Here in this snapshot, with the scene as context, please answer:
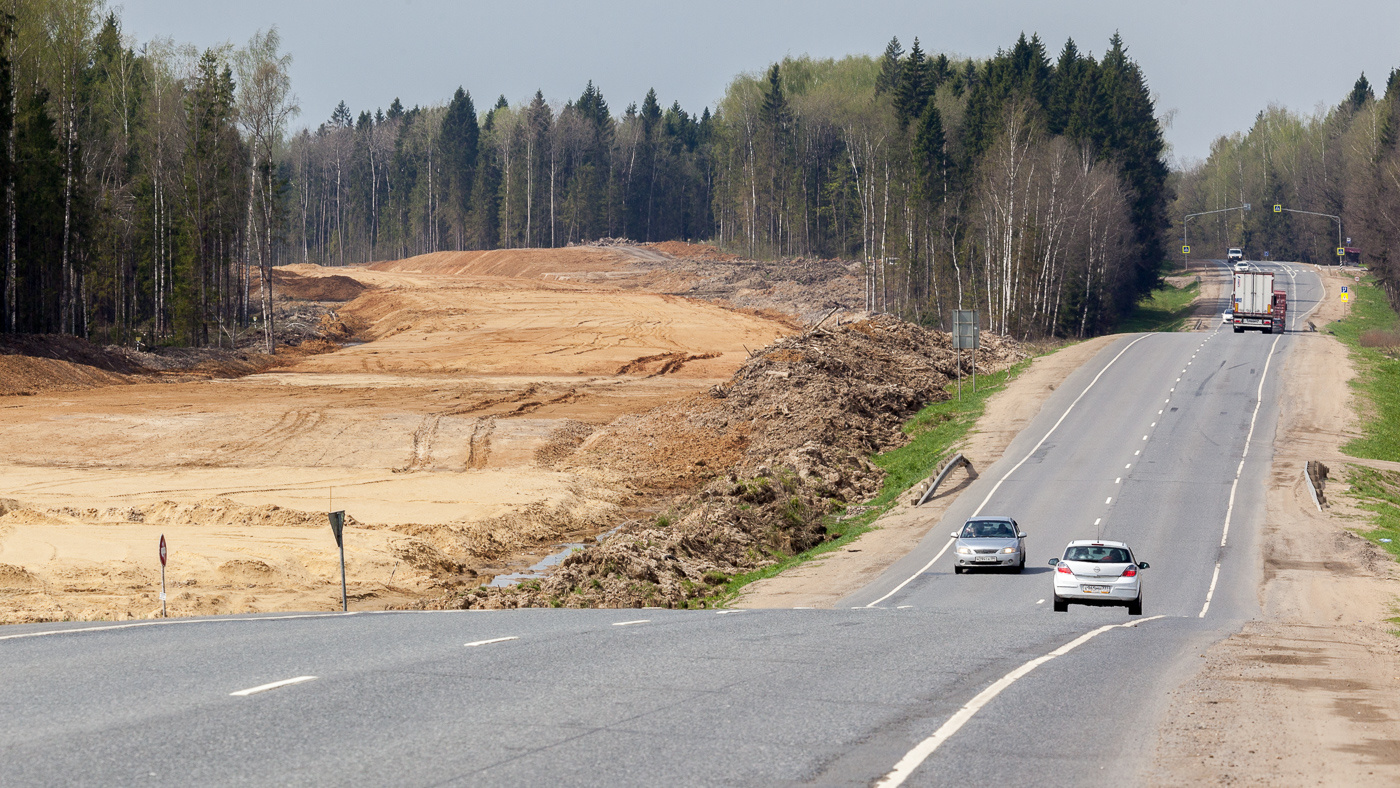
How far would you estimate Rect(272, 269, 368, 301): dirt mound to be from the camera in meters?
102

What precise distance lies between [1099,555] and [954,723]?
1446 centimetres

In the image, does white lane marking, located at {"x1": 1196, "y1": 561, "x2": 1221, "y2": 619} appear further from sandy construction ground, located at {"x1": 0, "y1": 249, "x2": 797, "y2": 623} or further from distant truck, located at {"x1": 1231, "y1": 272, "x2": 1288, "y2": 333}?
distant truck, located at {"x1": 1231, "y1": 272, "x2": 1288, "y2": 333}

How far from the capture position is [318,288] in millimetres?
104062

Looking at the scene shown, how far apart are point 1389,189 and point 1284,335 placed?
29713mm

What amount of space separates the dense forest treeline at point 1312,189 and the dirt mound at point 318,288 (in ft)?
275

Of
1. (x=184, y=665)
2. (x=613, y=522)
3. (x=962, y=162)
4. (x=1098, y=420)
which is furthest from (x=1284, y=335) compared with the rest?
(x=184, y=665)

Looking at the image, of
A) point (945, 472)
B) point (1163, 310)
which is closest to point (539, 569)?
point (945, 472)

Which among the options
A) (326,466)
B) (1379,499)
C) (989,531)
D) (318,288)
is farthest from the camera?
(318,288)

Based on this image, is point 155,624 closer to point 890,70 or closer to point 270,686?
point 270,686

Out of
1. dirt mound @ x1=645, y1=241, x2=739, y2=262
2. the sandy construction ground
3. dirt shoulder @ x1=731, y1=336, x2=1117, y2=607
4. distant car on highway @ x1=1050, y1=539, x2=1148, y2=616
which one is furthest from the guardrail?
dirt mound @ x1=645, y1=241, x2=739, y2=262

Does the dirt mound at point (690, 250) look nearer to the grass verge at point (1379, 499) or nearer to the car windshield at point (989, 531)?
the grass verge at point (1379, 499)

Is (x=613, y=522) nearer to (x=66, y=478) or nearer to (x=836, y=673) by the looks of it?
(x=66, y=478)

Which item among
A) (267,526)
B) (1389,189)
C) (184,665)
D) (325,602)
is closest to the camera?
(184,665)

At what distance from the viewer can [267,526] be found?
101 ft
